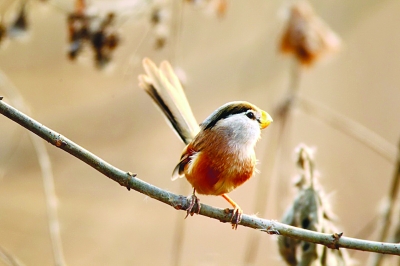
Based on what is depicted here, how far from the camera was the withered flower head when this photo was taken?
1031 millimetres

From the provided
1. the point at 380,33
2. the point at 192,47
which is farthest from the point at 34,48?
the point at 380,33

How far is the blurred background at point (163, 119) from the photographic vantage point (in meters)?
1.19

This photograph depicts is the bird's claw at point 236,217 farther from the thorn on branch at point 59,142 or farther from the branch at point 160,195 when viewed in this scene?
the thorn on branch at point 59,142

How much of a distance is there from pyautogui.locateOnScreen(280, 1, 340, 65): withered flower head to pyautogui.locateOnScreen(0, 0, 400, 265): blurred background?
0.16 feet

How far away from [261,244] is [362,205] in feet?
1.81

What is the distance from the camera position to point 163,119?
161 centimetres

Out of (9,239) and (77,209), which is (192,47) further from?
(9,239)

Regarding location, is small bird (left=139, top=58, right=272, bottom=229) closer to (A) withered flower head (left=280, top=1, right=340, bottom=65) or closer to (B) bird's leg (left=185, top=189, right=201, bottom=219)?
(B) bird's leg (left=185, top=189, right=201, bottom=219)

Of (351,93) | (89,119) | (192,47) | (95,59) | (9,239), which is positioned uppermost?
(351,93)

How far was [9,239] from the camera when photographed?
46.1 inches

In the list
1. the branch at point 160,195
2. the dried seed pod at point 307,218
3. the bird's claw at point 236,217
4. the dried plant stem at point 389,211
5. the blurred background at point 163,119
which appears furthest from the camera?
the blurred background at point 163,119

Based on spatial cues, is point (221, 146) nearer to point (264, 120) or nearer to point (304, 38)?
point (264, 120)

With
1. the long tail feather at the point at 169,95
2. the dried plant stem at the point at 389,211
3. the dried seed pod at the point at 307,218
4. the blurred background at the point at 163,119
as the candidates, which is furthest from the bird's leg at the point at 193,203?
the dried plant stem at the point at 389,211

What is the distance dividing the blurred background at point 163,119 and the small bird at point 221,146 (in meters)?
0.26
